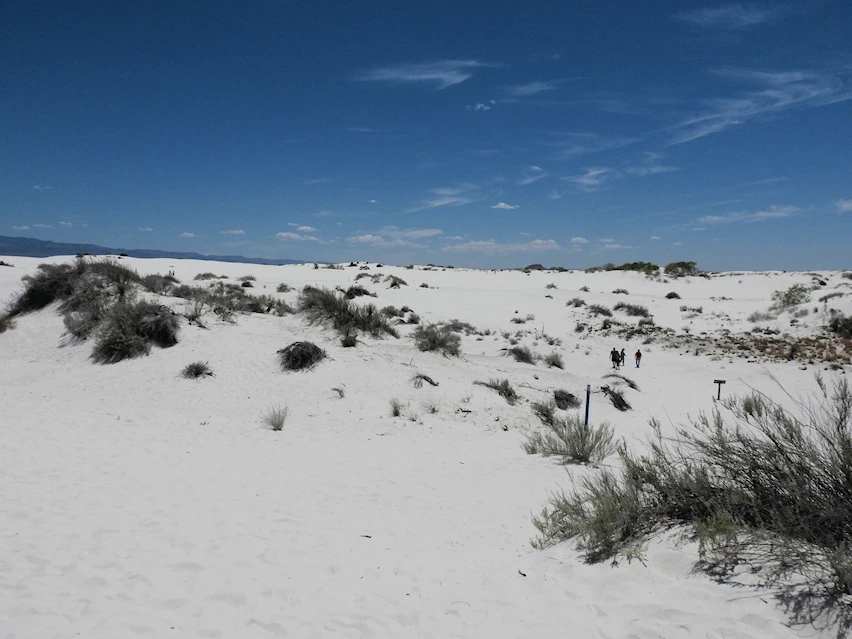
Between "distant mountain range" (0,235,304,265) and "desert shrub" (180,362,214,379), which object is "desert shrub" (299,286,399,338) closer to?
"desert shrub" (180,362,214,379)

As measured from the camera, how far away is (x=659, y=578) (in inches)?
151

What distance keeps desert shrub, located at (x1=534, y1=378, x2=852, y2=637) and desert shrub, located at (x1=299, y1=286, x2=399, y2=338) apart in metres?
14.0

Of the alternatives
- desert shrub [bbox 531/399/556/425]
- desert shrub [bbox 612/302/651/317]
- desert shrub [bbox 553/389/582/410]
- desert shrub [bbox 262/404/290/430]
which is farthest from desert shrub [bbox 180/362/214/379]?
desert shrub [bbox 612/302/651/317]

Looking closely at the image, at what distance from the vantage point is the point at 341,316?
61.1ft

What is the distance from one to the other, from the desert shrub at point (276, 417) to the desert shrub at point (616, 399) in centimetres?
1003

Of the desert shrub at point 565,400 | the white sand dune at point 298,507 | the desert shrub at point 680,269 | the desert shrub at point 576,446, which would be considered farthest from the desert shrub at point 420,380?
the desert shrub at point 680,269

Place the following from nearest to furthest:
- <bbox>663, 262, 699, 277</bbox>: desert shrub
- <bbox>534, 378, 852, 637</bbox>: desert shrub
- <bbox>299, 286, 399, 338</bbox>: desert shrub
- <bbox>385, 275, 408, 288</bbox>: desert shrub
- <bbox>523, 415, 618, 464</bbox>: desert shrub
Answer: <bbox>534, 378, 852, 637</bbox>: desert shrub < <bbox>523, 415, 618, 464</bbox>: desert shrub < <bbox>299, 286, 399, 338</bbox>: desert shrub < <bbox>385, 275, 408, 288</bbox>: desert shrub < <bbox>663, 262, 699, 277</bbox>: desert shrub

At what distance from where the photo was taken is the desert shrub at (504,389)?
1315 centimetres

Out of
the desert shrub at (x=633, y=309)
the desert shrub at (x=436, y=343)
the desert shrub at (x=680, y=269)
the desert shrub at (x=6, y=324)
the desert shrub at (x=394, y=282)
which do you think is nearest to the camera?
the desert shrub at (x=6, y=324)

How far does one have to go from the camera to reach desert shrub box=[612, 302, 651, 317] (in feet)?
95.4

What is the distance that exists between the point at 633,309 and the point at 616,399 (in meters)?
17.5

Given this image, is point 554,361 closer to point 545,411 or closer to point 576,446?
point 545,411

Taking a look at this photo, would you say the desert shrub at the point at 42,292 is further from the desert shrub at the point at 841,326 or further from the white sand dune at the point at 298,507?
the desert shrub at the point at 841,326

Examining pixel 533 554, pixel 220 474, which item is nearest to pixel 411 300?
pixel 220 474
